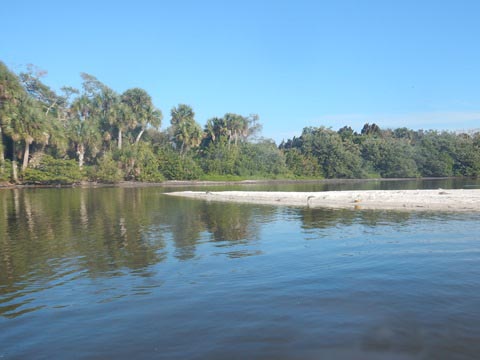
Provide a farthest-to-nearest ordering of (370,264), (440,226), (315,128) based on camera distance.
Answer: (315,128) < (440,226) < (370,264)

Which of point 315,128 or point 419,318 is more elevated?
point 315,128

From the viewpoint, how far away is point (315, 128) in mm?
103188

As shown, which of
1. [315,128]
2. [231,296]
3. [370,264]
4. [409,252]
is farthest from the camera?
[315,128]

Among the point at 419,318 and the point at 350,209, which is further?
the point at 350,209

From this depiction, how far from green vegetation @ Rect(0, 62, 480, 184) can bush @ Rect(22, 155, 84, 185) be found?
0.14 metres

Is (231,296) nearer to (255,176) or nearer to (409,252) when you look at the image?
(409,252)

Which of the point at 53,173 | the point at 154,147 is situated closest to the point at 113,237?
the point at 53,173

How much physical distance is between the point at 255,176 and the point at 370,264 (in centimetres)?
7249

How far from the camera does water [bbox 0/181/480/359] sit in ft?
20.4

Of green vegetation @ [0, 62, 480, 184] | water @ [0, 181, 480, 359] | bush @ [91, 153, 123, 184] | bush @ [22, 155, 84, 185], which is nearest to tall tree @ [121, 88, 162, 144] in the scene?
green vegetation @ [0, 62, 480, 184]

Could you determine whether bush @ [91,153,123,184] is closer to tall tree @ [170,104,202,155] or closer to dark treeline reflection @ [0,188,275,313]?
tall tree @ [170,104,202,155]

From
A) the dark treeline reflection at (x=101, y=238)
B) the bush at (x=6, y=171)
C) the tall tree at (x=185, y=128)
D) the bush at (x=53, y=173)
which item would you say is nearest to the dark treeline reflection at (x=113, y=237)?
the dark treeline reflection at (x=101, y=238)

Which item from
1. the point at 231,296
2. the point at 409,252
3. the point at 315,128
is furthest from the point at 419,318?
the point at 315,128

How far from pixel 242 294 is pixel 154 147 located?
75.9m
